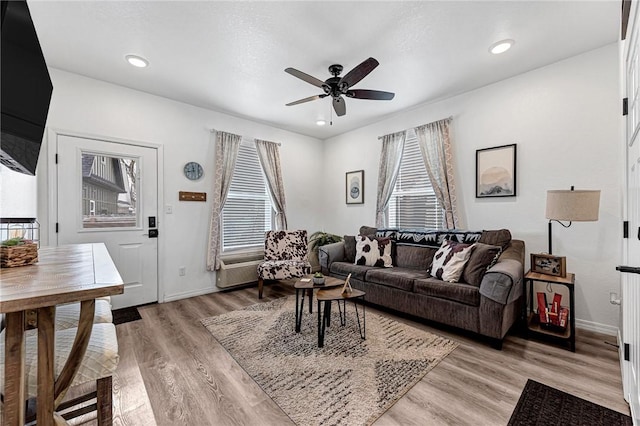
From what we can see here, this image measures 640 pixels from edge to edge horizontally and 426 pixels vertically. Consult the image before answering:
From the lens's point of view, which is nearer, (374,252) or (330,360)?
(330,360)

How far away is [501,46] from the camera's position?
2.52 metres

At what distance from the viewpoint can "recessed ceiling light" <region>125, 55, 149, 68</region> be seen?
A: 2.70 metres

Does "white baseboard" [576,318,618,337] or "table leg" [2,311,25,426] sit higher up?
"table leg" [2,311,25,426]

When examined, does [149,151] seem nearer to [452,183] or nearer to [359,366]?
[359,366]

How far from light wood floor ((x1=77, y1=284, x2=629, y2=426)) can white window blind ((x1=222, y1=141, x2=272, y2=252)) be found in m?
1.88

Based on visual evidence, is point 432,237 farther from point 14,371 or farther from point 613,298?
point 14,371

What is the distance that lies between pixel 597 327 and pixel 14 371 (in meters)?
4.10

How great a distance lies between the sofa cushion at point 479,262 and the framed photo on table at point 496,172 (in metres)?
0.85

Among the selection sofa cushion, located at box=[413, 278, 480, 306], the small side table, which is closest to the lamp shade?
the small side table

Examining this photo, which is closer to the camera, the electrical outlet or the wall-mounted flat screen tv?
the wall-mounted flat screen tv

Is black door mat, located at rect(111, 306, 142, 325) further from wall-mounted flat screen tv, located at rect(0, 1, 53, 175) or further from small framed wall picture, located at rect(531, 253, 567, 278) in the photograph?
small framed wall picture, located at rect(531, 253, 567, 278)

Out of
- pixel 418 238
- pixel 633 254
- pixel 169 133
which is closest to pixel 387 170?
pixel 418 238

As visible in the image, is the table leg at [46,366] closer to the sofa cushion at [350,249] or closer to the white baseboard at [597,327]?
the sofa cushion at [350,249]

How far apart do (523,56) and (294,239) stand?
11.8 ft
